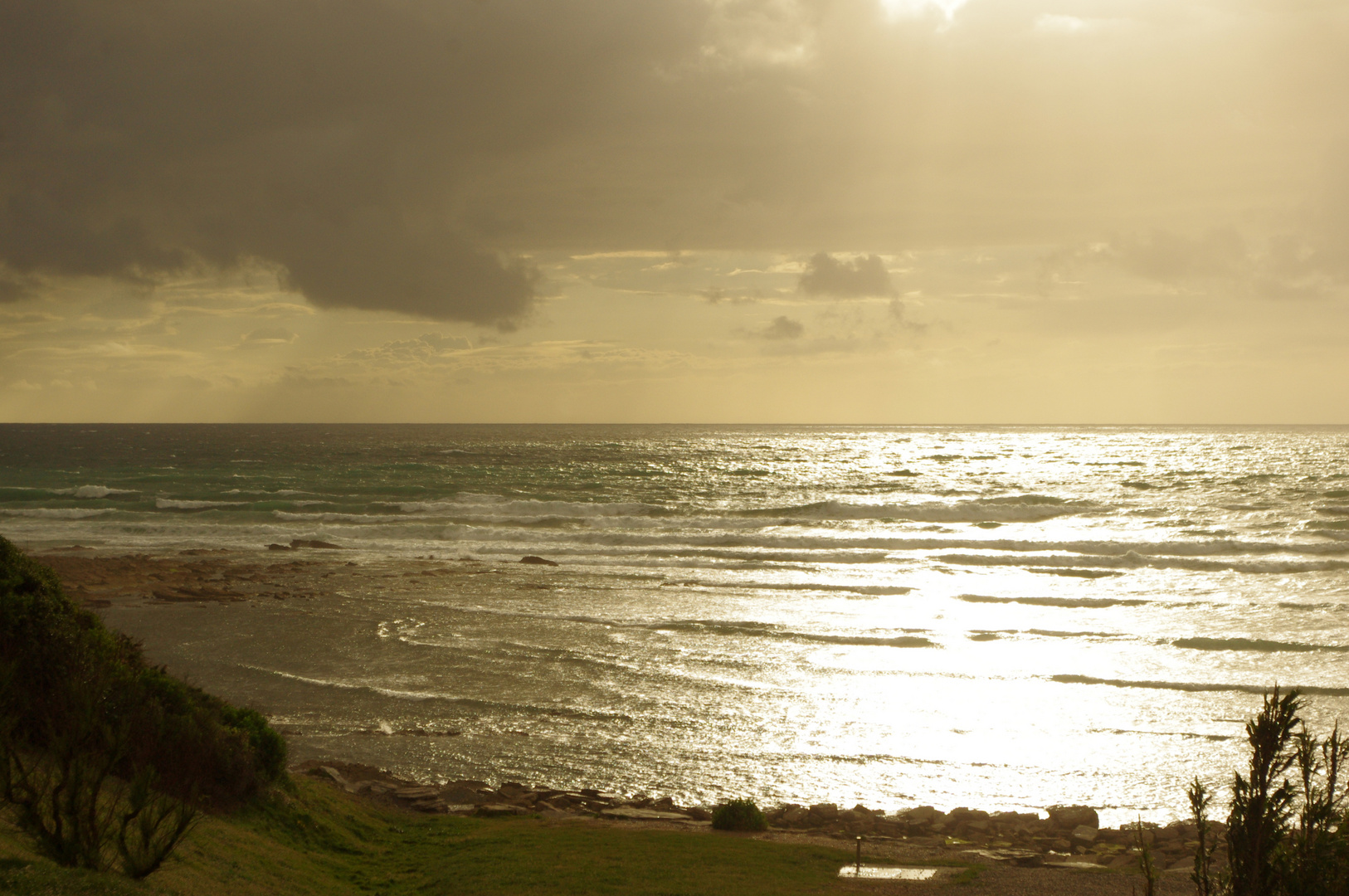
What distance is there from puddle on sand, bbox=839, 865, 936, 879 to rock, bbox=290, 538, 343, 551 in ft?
116

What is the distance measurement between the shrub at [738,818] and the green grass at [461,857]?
465 millimetres

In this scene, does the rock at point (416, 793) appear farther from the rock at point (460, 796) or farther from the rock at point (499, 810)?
the rock at point (499, 810)

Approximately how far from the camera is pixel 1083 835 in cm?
1135

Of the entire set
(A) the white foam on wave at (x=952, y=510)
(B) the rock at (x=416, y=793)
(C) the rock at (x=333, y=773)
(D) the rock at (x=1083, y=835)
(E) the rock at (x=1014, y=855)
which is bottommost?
(B) the rock at (x=416, y=793)

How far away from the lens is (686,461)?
326ft

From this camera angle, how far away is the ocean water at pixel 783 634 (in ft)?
47.9

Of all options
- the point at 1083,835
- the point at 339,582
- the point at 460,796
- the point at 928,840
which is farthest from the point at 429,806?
the point at 339,582

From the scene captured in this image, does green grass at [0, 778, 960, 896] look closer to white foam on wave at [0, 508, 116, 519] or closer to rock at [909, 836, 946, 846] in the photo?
rock at [909, 836, 946, 846]

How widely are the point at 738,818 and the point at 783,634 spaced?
12.4m

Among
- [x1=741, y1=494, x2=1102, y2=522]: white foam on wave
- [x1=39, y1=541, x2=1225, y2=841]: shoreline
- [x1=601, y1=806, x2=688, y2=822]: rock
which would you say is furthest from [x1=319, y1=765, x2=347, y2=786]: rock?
[x1=741, y1=494, x2=1102, y2=522]: white foam on wave

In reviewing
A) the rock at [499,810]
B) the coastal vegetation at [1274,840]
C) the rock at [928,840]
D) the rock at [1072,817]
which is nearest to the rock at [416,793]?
the rock at [499,810]

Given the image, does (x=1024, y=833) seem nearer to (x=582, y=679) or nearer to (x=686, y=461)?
(x=582, y=679)

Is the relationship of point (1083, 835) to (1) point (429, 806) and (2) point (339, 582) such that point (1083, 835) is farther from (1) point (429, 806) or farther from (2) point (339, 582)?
(2) point (339, 582)

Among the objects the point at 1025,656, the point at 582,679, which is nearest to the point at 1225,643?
the point at 1025,656
